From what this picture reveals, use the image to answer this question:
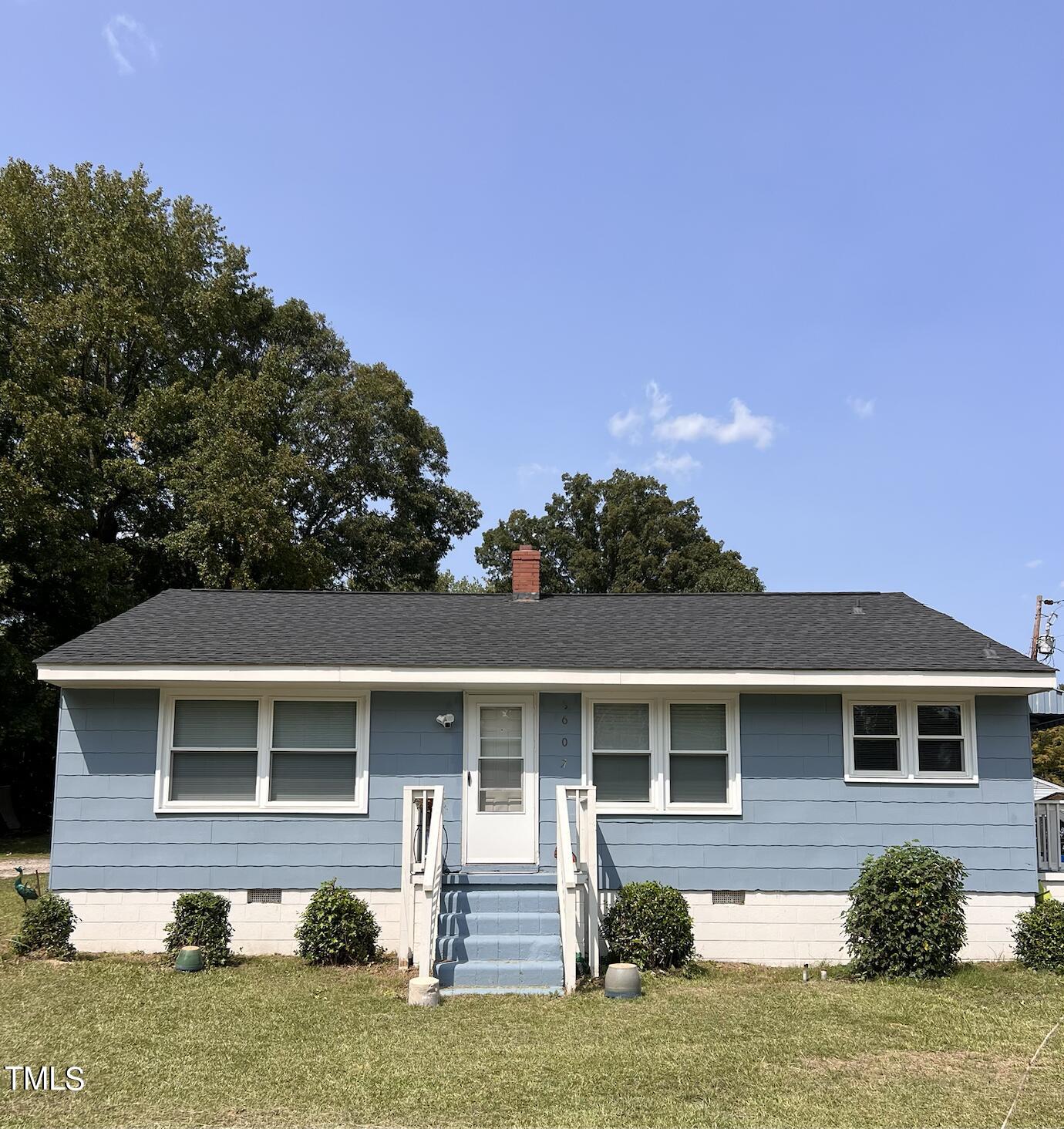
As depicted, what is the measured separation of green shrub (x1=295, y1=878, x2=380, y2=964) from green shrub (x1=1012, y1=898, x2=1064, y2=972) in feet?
21.3

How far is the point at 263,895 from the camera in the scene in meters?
9.70

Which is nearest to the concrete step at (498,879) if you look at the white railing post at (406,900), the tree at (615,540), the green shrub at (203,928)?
the white railing post at (406,900)

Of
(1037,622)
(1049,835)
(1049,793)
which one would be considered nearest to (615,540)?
(1037,622)

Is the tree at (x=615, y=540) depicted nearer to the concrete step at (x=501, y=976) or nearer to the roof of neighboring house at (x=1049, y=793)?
the roof of neighboring house at (x=1049, y=793)

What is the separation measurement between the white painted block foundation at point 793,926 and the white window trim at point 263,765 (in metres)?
2.90

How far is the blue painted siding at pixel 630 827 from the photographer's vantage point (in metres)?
9.69

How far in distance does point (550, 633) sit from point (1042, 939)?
5873mm

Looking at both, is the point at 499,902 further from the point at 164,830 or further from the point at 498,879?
the point at 164,830

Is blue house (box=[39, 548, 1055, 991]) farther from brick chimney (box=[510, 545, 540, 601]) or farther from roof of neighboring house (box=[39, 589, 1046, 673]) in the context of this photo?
brick chimney (box=[510, 545, 540, 601])

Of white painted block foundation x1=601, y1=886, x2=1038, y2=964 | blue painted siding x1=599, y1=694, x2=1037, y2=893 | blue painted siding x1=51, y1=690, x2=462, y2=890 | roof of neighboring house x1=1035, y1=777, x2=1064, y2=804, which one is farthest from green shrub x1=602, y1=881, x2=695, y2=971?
roof of neighboring house x1=1035, y1=777, x2=1064, y2=804

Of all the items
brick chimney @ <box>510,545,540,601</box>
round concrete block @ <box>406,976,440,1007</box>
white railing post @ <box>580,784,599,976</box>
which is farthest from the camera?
brick chimney @ <box>510,545,540,601</box>

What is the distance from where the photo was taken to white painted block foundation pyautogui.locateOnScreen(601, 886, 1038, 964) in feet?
31.2

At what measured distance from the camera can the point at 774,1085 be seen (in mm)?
5617

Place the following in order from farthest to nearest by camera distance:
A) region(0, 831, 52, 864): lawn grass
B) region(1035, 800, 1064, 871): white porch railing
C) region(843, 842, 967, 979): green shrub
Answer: region(0, 831, 52, 864): lawn grass < region(1035, 800, 1064, 871): white porch railing < region(843, 842, 967, 979): green shrub
